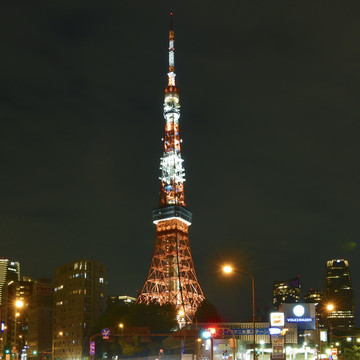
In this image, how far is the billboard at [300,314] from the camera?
7300cm

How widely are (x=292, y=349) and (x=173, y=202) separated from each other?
6776cm

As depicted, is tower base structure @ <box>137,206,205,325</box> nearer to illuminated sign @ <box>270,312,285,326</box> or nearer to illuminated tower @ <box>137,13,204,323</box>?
illuminated tower @ <box>137,13,204,323</box>

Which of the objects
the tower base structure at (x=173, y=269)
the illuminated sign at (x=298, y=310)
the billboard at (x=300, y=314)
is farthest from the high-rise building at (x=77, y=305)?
the illuminated sign at (x=298, y=310)

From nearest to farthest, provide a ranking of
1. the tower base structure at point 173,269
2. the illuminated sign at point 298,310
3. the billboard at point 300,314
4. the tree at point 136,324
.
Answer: the billboard at point 300,314 < the illuminated sign at point 298,310 < the tree at point 136,324 < the tower base structure at point 173,269

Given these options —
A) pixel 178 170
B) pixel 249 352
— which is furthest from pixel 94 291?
pixel 249 352

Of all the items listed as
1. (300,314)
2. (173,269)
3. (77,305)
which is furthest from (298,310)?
(77,305)

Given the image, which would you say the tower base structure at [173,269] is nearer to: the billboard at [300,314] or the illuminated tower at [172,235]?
the illuminated tower at [172,235]

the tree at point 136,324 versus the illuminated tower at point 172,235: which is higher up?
the illuminated tower at point 172,235

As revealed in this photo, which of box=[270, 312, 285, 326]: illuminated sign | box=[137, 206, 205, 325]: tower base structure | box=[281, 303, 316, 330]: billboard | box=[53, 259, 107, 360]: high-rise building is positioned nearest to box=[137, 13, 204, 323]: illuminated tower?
box=[137, 206, 205, 325]: tower base structure

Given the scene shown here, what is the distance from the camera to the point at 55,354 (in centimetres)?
14088

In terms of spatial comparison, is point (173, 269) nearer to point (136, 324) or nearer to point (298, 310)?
point (136, 324)

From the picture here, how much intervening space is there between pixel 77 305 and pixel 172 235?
101 ft

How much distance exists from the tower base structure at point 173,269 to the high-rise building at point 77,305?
20268 mm

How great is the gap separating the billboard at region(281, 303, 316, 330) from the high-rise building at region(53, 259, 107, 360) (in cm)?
6975
